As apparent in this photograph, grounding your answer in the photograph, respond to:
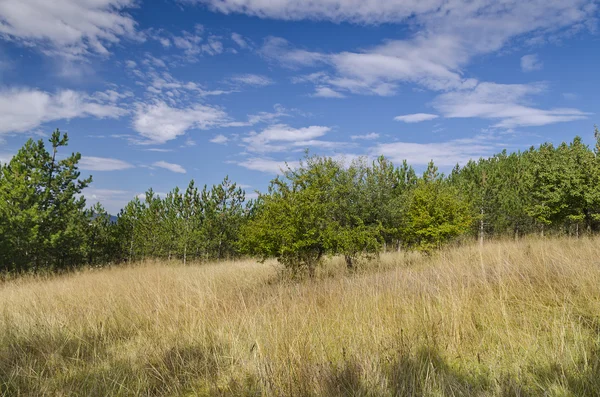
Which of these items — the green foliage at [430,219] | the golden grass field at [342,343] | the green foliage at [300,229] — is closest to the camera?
the golden grass field at [342,343]

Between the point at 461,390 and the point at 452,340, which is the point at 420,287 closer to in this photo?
the point at 452,340

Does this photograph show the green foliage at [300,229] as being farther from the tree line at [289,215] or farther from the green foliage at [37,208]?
the green foliage at [37,208]

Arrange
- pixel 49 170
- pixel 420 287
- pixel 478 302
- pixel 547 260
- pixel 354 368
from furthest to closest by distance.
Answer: pixel 49 170 < pixel 547 260 < pixel 420 287 < pixel 478 302 < pixel 354 368

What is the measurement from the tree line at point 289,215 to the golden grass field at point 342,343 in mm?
5022

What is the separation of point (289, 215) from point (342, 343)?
673cm

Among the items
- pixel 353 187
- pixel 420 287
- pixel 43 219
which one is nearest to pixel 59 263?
pixel 43 219

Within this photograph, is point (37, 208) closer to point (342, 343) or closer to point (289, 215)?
point (289, 215)

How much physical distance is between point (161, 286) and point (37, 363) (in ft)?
10.9

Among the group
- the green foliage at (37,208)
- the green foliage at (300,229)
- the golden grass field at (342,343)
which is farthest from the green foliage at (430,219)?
the green foliage at (37,208)

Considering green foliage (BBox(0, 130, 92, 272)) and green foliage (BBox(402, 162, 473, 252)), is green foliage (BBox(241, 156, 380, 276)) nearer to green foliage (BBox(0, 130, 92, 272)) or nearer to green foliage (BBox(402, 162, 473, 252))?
green foliage (BBox(402, 162, 473, 252))

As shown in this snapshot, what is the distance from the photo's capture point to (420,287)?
5.06 m

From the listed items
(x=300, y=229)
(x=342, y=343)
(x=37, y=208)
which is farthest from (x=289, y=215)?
(x=37, y=208)

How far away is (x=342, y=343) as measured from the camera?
11.5ft

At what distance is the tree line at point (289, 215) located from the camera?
1069 cm
